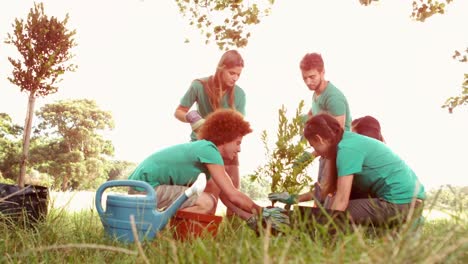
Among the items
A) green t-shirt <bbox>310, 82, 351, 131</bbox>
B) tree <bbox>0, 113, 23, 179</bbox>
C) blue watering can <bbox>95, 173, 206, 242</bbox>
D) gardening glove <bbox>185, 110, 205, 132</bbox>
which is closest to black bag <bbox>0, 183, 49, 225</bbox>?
blue watering can <bbox>95, 173, 206, 242</bbox>

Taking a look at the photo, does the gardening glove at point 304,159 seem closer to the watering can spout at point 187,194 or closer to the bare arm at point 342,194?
the bare arm at point 342,194

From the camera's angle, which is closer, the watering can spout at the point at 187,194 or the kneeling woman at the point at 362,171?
the watering can spout at the point at 187,194

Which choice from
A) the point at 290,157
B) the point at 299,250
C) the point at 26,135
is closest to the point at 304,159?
the point at 290,157

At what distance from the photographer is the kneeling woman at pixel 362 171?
386 cm

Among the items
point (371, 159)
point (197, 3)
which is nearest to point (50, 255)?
point (371, 159)

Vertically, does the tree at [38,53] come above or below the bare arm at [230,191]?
above

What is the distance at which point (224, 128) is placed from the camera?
178 inches

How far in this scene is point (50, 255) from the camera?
10.1ft

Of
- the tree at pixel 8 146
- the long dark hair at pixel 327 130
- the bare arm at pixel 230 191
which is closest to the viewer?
the long dark hair at pixel 327 130

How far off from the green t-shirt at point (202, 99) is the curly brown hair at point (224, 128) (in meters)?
1.11

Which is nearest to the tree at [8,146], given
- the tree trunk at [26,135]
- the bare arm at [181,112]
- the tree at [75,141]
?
the tree at [75,141]

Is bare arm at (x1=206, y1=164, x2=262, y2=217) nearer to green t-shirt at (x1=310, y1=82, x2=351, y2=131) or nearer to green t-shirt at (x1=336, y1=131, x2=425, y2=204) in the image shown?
green t-shirt at (x1=336, y1=131, x2=425, y2=204)

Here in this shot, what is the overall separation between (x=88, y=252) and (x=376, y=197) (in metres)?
2.39

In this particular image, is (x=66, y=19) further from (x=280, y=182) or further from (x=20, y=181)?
(x=280, y=182)
